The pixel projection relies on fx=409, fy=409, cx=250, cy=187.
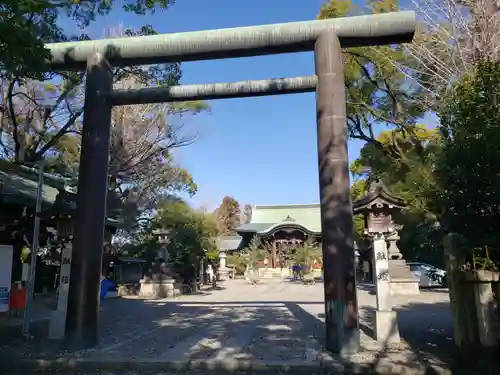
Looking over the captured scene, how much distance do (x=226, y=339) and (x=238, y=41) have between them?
5745 millimetres

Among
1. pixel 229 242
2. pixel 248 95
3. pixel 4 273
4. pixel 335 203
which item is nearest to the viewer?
pixel 335 203

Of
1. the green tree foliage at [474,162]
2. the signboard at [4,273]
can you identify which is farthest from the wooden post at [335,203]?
the signboard at [4,273]

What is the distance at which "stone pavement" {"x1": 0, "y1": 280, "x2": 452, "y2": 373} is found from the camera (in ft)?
20.0

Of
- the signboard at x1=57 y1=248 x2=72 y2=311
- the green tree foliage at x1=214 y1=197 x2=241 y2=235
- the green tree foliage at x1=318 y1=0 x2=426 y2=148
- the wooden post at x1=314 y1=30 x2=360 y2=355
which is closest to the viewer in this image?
the wooden post at x1=314 y1=30 x2=360 y2=355

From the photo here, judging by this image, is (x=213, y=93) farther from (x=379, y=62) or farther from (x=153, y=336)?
(x=379, y=62)

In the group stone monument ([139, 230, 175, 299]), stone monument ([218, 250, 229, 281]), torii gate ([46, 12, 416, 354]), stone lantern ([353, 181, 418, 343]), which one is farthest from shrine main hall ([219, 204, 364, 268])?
torii gate ([46, 12, 416, 354])

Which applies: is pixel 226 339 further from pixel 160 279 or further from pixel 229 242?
pixel 229 242

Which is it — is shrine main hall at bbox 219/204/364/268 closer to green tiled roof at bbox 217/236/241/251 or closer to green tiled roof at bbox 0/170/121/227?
green tiled roof at bbox 217/236/241/251

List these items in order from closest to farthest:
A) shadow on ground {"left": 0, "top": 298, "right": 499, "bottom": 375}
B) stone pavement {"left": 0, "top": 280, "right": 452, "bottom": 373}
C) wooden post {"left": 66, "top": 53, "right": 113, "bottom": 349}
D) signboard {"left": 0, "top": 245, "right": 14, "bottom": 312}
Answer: stone pavement {"left": 0, "top": 280, "right": 452, "bottom": 373}
shadow on ground {"left": 0, "top": 298, "right": 499, "bottom": 375}
wooden post {"left": 66, "top": 53, "right": 113, "bottom": 349}
signboard {"left": 0, "top": 245, "right": 14, "bottom": 312}

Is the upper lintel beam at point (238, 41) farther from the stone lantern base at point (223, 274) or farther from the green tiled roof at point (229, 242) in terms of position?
the green tiled roof at point (229, 242)

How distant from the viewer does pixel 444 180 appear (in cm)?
654

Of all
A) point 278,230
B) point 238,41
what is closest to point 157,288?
point 238,41

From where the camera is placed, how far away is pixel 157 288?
18438mm

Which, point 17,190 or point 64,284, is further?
point 17,190
